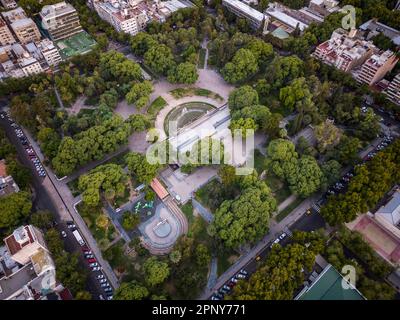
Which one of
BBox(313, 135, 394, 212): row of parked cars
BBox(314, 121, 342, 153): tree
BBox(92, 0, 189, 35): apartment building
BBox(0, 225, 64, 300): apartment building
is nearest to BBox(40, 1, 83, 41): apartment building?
BBox(92, 0, 189, 35): apartment building

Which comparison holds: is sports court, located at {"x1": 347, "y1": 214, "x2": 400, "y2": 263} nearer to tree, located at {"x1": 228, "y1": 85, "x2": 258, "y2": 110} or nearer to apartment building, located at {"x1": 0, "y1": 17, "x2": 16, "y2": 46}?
tree, located at {"x1": 228, "y1": 85, "x2": 258, "y2": 110}

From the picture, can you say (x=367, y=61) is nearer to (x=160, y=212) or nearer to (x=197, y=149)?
(x=197, y=149)

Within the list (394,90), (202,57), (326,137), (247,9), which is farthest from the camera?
(247,9)

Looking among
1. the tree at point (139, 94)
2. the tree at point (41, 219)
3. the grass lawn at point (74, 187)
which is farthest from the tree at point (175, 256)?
the tree at point (139, 94)

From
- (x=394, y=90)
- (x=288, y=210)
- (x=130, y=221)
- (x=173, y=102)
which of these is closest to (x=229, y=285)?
(x=288, y=210)

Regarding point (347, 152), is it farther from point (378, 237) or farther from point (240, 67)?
point (240, 67)
